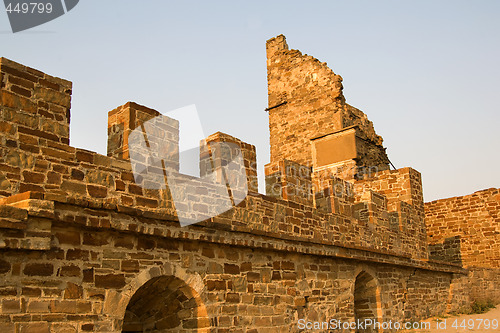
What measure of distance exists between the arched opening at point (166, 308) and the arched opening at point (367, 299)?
16.6ft

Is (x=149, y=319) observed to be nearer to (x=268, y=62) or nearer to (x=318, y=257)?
(x=318, y=257)

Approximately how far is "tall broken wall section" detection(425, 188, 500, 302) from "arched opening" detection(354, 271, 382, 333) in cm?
652

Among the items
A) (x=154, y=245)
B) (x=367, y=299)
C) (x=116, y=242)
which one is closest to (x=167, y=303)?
(x=154, y=245)

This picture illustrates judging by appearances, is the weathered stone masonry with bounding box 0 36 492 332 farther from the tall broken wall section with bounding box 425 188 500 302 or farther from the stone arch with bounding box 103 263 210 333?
the tall broken wall section with bounding box 425 188 500 302

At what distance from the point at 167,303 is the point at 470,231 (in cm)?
Answer: 1361

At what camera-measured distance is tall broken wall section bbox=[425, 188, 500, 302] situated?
54.0 ft

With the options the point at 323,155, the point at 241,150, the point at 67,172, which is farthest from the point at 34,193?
the point at 323,155

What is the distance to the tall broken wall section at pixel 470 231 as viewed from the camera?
54.0 feet

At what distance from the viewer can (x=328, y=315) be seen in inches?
348

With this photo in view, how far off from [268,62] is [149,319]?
1375 cm

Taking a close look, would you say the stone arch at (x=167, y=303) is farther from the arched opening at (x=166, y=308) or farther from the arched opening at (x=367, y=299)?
the arched opening at (x=367, y=299)

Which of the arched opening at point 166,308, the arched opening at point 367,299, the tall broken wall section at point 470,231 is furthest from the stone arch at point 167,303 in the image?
the tall broken wall section at point 470,231

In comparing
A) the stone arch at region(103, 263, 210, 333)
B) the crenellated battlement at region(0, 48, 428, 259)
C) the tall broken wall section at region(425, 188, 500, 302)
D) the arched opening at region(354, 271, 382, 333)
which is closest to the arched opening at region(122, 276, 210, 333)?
the stone arch at region(103, 263, 210, 333)

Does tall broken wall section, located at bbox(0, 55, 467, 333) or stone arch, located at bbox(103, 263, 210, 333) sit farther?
stone arch, located at bbox(103, 263, 210, 333)
